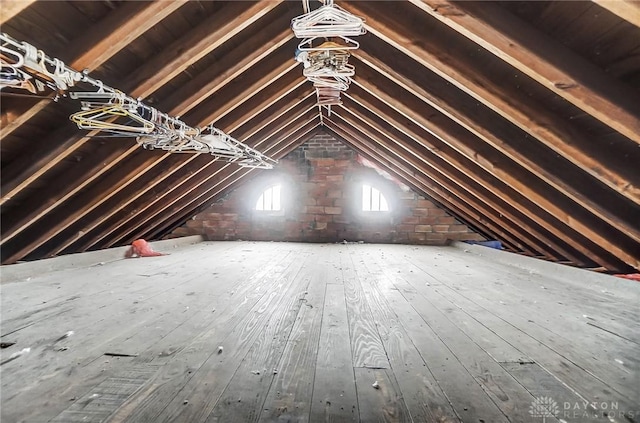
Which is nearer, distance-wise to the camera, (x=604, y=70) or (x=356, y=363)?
(x=356, y=363)

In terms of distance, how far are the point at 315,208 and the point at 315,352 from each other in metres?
5.84

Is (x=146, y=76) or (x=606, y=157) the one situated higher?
(x=146, y=76)

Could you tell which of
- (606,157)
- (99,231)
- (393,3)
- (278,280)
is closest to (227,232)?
(99,231)

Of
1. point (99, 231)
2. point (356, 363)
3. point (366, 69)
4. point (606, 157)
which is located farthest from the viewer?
point (99, 231)

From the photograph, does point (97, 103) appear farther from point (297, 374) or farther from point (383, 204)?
point (383, 204)

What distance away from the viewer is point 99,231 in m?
4.42

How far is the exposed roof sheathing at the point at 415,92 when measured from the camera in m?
1.76

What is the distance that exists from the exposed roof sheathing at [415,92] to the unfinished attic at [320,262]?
2 cm

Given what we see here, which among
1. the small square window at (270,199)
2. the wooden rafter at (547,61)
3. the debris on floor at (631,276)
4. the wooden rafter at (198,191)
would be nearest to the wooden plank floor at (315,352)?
the debris on floor at (631,276)

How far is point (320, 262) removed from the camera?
459 cm

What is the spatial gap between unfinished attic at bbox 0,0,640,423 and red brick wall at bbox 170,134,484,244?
2.90 meters

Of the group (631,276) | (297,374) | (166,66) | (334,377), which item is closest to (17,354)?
(297,374)

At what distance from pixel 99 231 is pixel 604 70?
5429 millimetres

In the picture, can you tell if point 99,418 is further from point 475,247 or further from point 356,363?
point 475,247
